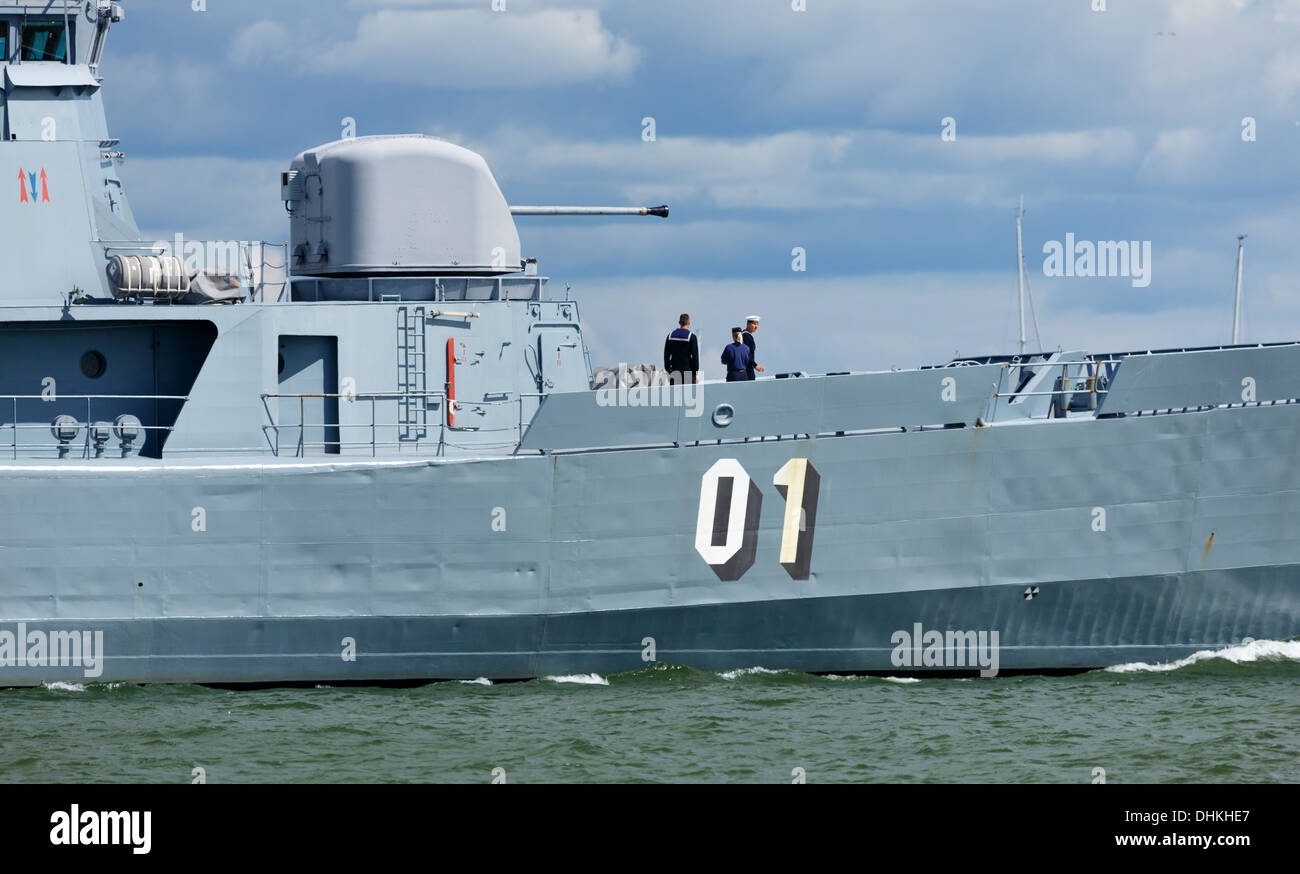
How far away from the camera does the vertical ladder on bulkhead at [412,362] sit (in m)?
16.2

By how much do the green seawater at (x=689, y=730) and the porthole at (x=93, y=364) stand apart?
3.22m

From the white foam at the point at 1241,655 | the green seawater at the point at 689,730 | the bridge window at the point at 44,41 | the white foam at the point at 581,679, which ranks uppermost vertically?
the bridge window at the point at 44,41

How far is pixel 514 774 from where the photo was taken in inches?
487

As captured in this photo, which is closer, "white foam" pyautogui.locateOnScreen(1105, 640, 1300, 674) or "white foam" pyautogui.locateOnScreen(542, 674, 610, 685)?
"white foam" pyautogui.locateOnScreen(542, 674, 610, 685)

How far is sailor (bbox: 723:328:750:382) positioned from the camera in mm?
16375

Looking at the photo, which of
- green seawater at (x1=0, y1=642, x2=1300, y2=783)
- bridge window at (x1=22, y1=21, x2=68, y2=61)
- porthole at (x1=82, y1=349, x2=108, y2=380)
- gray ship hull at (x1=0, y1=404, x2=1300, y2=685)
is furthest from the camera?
bridge window at (x1=22, y1=21, x2=68, y2=61)

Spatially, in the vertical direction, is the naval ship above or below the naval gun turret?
below

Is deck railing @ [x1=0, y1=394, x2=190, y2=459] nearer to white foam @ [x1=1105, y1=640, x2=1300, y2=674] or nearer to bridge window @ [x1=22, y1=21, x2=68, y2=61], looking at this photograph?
bridge window @ [x1=22, y1=21, x2=68, y2=61]

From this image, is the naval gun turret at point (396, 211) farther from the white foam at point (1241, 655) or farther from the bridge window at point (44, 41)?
the white foam at point (1241, 655)

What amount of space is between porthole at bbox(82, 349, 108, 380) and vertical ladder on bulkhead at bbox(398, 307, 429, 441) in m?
3.08

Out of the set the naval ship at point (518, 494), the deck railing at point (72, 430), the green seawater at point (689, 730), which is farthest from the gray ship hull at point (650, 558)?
the deck railing at point (72, 430)

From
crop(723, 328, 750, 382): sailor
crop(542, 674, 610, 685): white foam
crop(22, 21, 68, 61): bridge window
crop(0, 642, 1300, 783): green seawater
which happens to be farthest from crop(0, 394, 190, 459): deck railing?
crop(723, 328, 750, 382): sailor

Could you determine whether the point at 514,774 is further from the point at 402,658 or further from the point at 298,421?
the point at 298,421

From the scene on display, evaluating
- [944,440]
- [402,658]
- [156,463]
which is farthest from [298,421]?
[944,440]
